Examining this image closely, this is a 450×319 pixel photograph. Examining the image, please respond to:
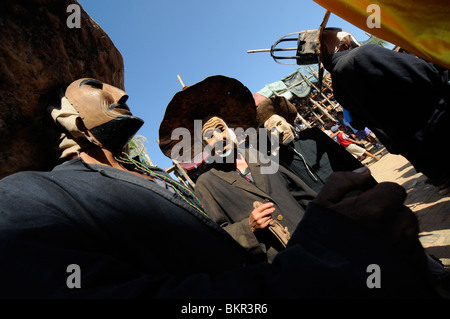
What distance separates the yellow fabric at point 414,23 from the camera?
147 centimetres

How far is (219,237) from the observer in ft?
3.75

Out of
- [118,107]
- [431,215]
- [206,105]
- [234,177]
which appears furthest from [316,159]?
[118,107]

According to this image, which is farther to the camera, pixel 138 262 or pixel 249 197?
pixel 249 197

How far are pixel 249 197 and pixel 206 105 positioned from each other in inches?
61.0

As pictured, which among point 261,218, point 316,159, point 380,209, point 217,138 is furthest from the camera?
point 316,159

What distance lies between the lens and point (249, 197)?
2.49 m

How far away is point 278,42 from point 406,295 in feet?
13.1

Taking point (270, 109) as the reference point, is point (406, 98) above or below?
below

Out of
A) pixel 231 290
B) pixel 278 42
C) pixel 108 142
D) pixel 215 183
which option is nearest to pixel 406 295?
pixel 231 290

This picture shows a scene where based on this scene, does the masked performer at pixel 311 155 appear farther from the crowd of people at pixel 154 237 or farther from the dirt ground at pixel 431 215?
the dirt ground at pixel 431 215

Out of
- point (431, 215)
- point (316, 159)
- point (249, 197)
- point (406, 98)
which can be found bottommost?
point (431, 215)

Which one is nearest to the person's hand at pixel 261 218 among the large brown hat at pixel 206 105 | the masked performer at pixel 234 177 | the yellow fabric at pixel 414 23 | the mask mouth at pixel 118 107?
the masked performer at pixel 234 177

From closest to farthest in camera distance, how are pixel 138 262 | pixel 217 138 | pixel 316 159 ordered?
pixel 138 262 → pixel 217 138 → pixel 316 159

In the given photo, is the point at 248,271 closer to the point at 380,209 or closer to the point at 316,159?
the point at 380,209
